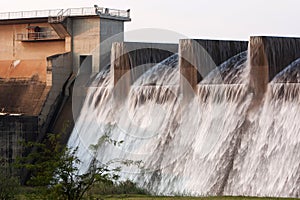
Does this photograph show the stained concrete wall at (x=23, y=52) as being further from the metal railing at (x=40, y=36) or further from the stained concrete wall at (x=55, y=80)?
the stained concrete wall at (x=55, y=80)

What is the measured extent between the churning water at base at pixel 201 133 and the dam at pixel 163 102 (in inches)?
1.7

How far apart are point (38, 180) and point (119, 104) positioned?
51.6ft

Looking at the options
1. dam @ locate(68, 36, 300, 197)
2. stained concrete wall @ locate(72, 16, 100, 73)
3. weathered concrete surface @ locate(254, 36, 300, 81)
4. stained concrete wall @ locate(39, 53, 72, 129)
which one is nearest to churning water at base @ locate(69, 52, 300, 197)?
dam @ locate(68, 36, 300, 197)

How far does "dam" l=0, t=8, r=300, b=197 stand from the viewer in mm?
26047

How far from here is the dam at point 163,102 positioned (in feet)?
85.5


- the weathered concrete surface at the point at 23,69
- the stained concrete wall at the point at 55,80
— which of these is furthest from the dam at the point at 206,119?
the weathered concrete surface at the point at 23,69

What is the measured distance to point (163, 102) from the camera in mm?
31359

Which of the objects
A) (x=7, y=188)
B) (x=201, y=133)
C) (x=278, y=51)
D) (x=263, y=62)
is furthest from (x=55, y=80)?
(x=7, y=188)

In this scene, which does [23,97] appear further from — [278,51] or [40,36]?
[278,51]

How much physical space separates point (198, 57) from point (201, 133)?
3.18 metres

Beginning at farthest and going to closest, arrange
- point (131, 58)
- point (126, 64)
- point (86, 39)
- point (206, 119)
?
1. point (86, 39)
2. point (126, 64)
3. point (131, 58)
4. point (206, 119)

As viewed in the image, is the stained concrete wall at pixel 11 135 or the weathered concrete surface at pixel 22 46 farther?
the weathered concrete surface at pixel 22 46

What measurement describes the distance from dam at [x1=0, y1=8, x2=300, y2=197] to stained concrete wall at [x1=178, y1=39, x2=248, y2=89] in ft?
0.13

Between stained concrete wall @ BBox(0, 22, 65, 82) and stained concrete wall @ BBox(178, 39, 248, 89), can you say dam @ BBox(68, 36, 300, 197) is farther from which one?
stained concrete wall @ BBox(0, 22, 65, 82)
